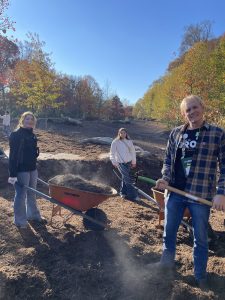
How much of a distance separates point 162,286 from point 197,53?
28.5 m

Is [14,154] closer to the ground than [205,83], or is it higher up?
closer to the ground

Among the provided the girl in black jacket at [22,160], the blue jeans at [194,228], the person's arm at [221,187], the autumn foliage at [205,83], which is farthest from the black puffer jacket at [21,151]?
the autumn foliage at [205,83]

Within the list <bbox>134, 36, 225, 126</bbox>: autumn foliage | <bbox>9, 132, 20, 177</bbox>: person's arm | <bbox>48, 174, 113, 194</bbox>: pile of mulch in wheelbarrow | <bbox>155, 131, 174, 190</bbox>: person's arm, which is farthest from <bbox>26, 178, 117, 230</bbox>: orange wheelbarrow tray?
<bbox>134, 36, 225, 126</bbox>: autumn foliage

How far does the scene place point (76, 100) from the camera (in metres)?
46.8

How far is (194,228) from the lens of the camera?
352cm

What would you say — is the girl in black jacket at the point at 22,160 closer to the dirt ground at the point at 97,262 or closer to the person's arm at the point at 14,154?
the person's arm at the point at 14,154

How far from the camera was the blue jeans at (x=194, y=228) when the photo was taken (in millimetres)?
3467

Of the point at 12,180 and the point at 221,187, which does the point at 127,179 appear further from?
the point at 221,187

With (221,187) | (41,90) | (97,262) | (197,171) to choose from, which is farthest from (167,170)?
(41,90)

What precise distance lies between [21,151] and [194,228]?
2.93m

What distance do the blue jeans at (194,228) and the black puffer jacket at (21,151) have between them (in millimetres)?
2530

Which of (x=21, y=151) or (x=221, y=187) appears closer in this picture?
(x=221, y=187)

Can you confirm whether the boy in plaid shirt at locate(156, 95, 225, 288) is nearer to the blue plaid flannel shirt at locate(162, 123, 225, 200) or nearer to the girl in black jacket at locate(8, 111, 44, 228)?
the blue plaid flannel shirt at locate(162, 123, 225, 200)

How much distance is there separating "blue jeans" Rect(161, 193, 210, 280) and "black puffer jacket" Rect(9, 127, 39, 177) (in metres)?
2.53
